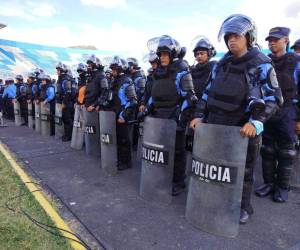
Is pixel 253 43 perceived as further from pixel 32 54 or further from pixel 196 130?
pixel 32 54

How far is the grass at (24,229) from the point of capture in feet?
8.92

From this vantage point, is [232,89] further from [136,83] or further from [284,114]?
[136,83]

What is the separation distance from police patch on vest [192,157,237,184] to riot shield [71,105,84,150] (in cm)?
426

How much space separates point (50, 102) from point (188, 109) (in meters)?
6.07

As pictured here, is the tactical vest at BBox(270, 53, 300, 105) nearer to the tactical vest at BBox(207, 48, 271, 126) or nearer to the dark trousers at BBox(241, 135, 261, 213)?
the tactical vest at BBox(207, 48, 271, 126)

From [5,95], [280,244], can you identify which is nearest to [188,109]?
[280,244]

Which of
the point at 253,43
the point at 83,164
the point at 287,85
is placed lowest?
the point at 83,164

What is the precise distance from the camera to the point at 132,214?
346 centimetres

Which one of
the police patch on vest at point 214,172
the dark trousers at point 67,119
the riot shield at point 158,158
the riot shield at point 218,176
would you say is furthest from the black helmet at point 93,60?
the police patch on vest at point 214,172

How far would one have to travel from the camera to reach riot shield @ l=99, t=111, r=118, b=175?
4.77 metres

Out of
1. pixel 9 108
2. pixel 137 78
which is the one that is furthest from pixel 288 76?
pixel 9 108

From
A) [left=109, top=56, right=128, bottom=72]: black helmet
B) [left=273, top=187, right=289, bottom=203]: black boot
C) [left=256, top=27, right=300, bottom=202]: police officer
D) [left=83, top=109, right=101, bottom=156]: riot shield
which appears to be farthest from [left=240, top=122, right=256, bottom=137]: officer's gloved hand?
[left=83, top=109, right=101, bottom=156]: riot shield

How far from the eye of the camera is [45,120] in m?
8.85

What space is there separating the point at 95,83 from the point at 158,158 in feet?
10.2
